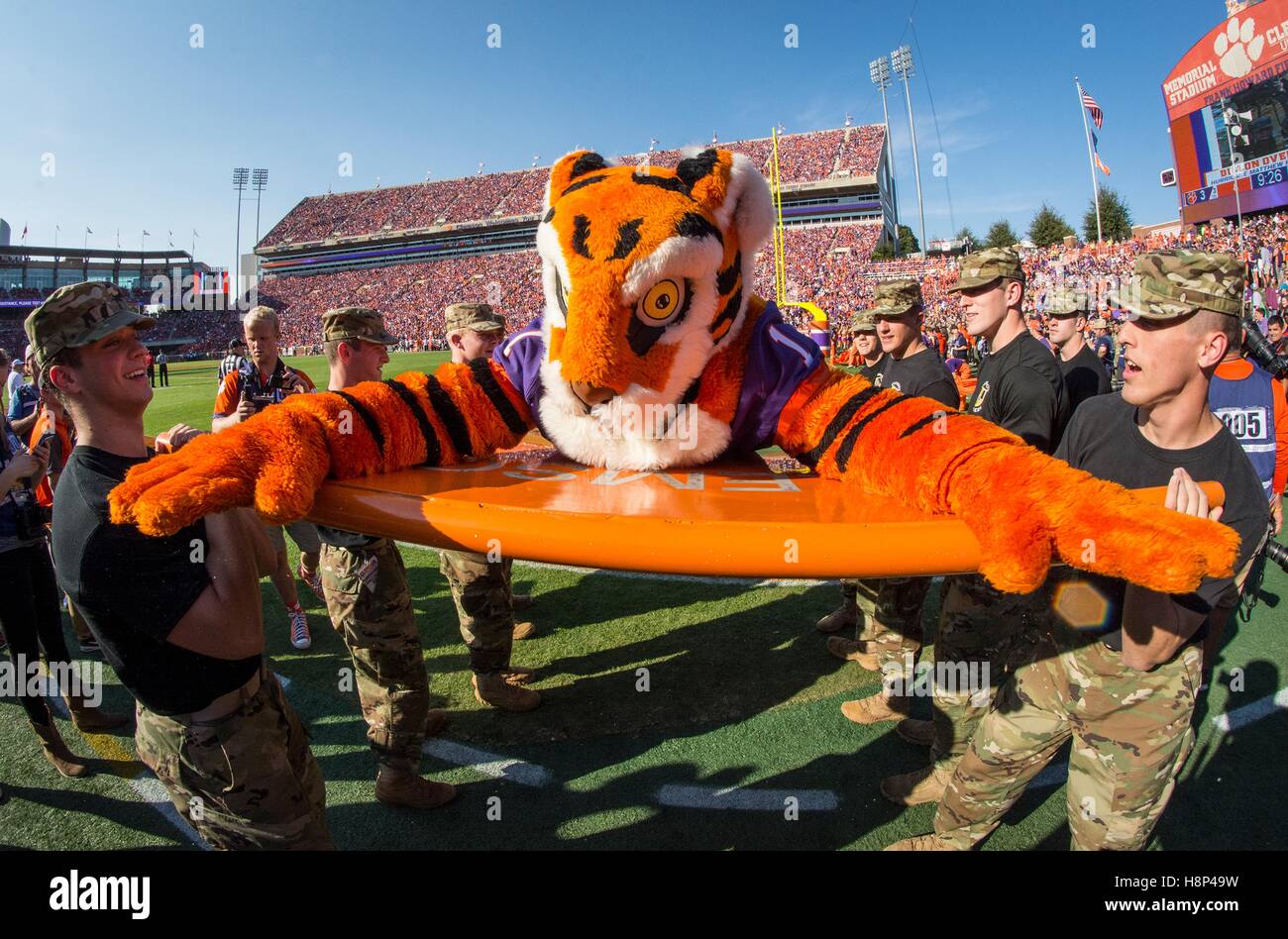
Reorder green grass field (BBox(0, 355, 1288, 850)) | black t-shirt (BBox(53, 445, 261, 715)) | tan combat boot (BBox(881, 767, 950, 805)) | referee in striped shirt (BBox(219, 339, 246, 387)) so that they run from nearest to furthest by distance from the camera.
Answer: black t-shirt (BBox(53, 445, 261, 715)), green grass field (BBox(0, 355, 1288, 850)), tan combat boot (BBox(881, 767, 950, 805)), referee in striped shirt (BBox(219, 339, 246, 387))

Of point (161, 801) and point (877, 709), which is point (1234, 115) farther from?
point (161, 801)

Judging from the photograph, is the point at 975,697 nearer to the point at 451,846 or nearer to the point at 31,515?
the point at 451,846

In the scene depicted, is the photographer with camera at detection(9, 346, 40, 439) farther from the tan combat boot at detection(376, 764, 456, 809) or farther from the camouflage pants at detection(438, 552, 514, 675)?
the tan combat boot at detection(376, 764, 456, 809)

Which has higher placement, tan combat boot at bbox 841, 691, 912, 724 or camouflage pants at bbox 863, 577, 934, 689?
camouflage pants at bbox 863, 577, 934, 689

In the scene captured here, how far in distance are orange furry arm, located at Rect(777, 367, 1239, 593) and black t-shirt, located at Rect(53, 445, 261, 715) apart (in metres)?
2.03

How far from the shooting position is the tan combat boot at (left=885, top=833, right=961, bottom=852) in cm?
268

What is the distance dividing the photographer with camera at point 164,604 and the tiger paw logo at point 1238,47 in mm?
43027

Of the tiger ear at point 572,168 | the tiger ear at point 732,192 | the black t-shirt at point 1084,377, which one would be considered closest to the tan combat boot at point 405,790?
the tiger ear at point 572,168

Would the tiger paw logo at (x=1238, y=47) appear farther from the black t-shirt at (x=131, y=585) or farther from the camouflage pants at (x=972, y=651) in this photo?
the black t-shirt at (x=131, y=585)

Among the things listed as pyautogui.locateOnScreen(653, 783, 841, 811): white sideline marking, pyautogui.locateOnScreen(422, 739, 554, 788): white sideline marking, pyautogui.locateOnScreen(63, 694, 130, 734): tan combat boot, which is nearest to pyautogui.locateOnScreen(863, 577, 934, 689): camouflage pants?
pyautogui.locateOnScreen(653, 783, 841, 811): white sideline marking

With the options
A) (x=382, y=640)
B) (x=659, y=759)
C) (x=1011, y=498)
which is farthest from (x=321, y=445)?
(x=659, y=759)

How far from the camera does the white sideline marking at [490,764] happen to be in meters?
3.41
